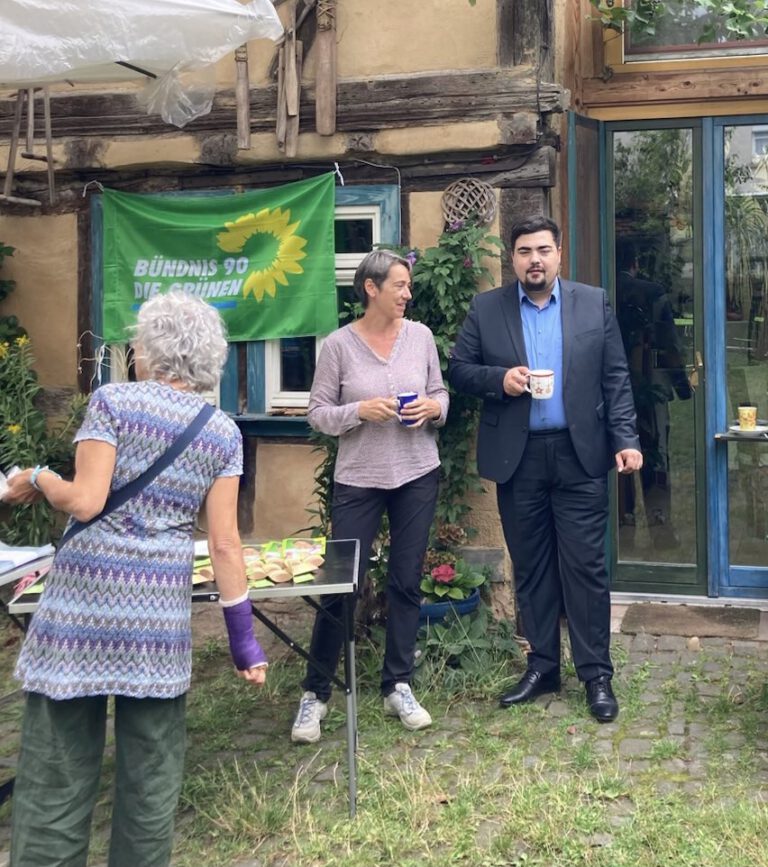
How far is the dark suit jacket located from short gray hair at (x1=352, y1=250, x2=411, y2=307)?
53 centimetres

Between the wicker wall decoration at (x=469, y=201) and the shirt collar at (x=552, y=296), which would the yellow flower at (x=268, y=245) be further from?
the shirt collar at (x=552, y=296)

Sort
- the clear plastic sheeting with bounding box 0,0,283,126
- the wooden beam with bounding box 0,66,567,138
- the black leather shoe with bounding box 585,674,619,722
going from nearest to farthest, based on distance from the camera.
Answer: the clear plastic sheeting with bounding box 0,0,283,126, the black leather shoe with bounding box 585,674,619,722, the wooden beam with bounding box 0,66,567,138

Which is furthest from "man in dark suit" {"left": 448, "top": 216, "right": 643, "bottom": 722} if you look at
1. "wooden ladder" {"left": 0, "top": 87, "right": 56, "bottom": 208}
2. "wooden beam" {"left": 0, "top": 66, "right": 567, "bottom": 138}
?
"wooden ladder" {"left": 0, "top": 87, "right": 56, "bottom": 208}

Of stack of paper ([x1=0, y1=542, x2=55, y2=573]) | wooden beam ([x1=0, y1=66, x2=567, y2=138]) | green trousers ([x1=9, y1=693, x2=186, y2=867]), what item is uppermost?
wooden beam ([x1=0, y1=66, x2=567, y2=138])

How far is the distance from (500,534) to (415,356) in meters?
1.41

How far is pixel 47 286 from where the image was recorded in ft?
21.0

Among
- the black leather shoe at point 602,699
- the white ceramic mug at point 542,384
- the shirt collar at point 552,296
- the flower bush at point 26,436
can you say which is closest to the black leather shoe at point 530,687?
the black leather shoe at point 602,699

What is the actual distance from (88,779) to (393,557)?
1.86m

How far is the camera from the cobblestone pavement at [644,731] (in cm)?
400

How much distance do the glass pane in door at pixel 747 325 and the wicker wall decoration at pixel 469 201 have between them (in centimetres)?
139

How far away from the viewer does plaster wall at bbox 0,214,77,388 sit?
638 centimetres

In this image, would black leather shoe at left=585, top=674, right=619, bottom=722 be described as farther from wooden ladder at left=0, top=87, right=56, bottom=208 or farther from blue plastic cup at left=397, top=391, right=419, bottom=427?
wooden ladder at left=0, top=87, right=56, bottom=208

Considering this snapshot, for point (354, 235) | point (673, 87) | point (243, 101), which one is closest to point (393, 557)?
point (354, 235)

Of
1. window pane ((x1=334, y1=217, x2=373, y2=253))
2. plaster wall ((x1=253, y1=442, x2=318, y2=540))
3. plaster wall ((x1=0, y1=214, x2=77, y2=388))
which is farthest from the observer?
plaster wall ((x1=0, y1=214, x2=77, y2=388))
